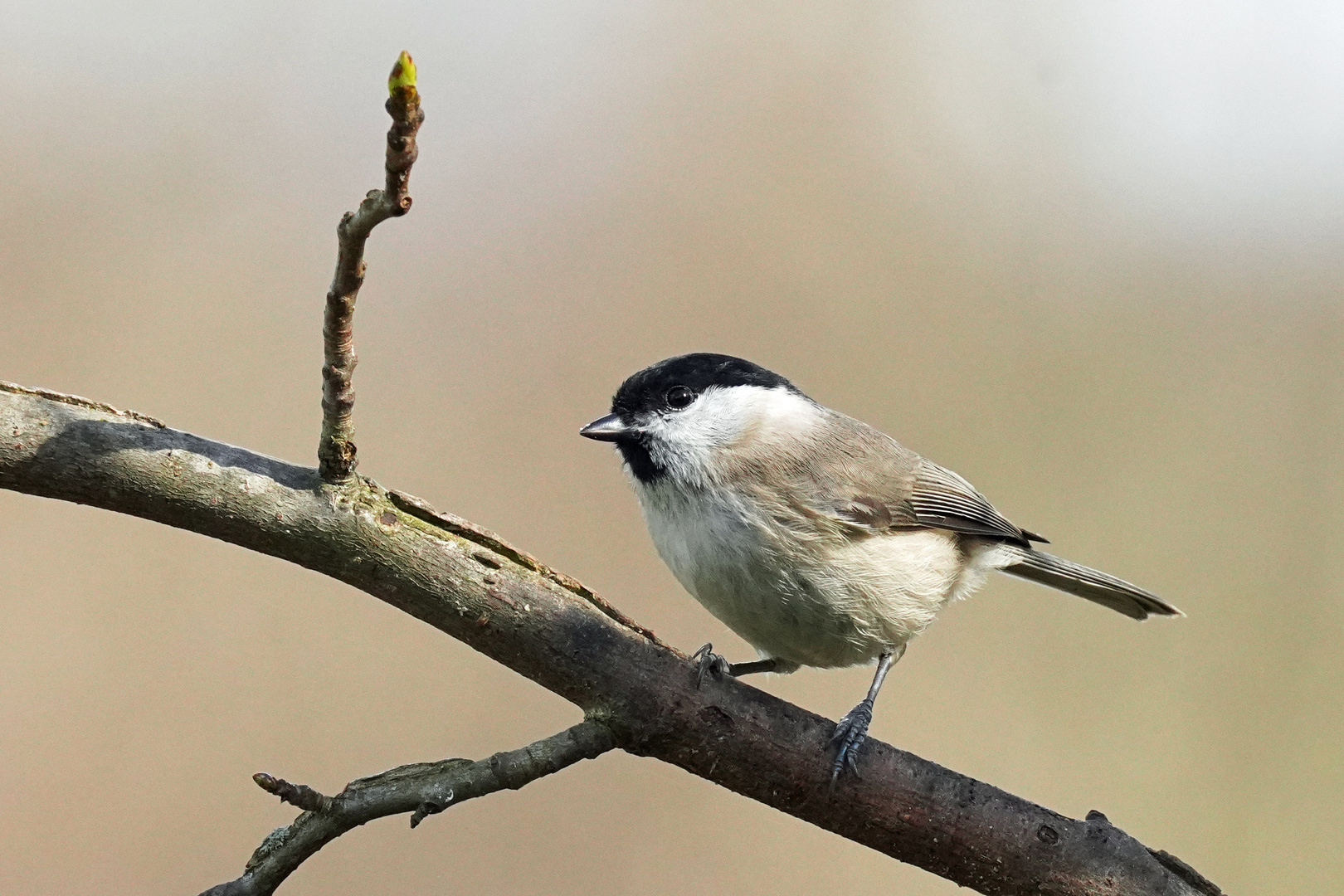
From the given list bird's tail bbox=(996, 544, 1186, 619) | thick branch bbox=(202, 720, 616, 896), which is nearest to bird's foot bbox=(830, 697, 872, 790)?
thick branch bbox=(202, 720, 616, 896)

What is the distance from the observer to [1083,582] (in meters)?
2.82

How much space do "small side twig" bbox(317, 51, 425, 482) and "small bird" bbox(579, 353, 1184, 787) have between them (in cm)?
78

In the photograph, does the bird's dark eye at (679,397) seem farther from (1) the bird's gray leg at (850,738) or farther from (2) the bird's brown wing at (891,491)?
(1) the bird's gray leg at (850,738)

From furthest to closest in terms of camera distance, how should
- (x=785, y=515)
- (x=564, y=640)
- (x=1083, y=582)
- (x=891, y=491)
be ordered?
(x=1083, y=582)
(x=891, y=491)
(x=785, y=515)
(x=564, y=640)

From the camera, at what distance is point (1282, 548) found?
4160 millimetres

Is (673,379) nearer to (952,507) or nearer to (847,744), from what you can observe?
(952,507)

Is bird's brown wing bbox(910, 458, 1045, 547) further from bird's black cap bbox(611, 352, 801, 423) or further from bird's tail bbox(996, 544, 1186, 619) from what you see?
bird's black cap bbox(611, 352, 801, 423)

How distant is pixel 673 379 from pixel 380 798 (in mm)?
1250

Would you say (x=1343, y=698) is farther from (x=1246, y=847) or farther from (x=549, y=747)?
(x=549, y=747)

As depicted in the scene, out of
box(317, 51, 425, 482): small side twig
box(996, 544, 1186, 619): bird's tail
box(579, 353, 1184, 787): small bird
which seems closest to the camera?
box(317, 51, 425, 482): small side twig

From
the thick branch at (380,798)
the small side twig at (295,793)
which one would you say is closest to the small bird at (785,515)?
the thick branch at (380,798)

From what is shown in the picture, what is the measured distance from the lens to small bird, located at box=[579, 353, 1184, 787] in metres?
2.07

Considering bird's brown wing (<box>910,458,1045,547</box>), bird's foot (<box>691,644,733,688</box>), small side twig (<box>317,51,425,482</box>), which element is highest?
bird's brown wing (<box>910,458,1045,547</box>)

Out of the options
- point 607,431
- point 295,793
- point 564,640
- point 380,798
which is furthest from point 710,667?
point 607,431
